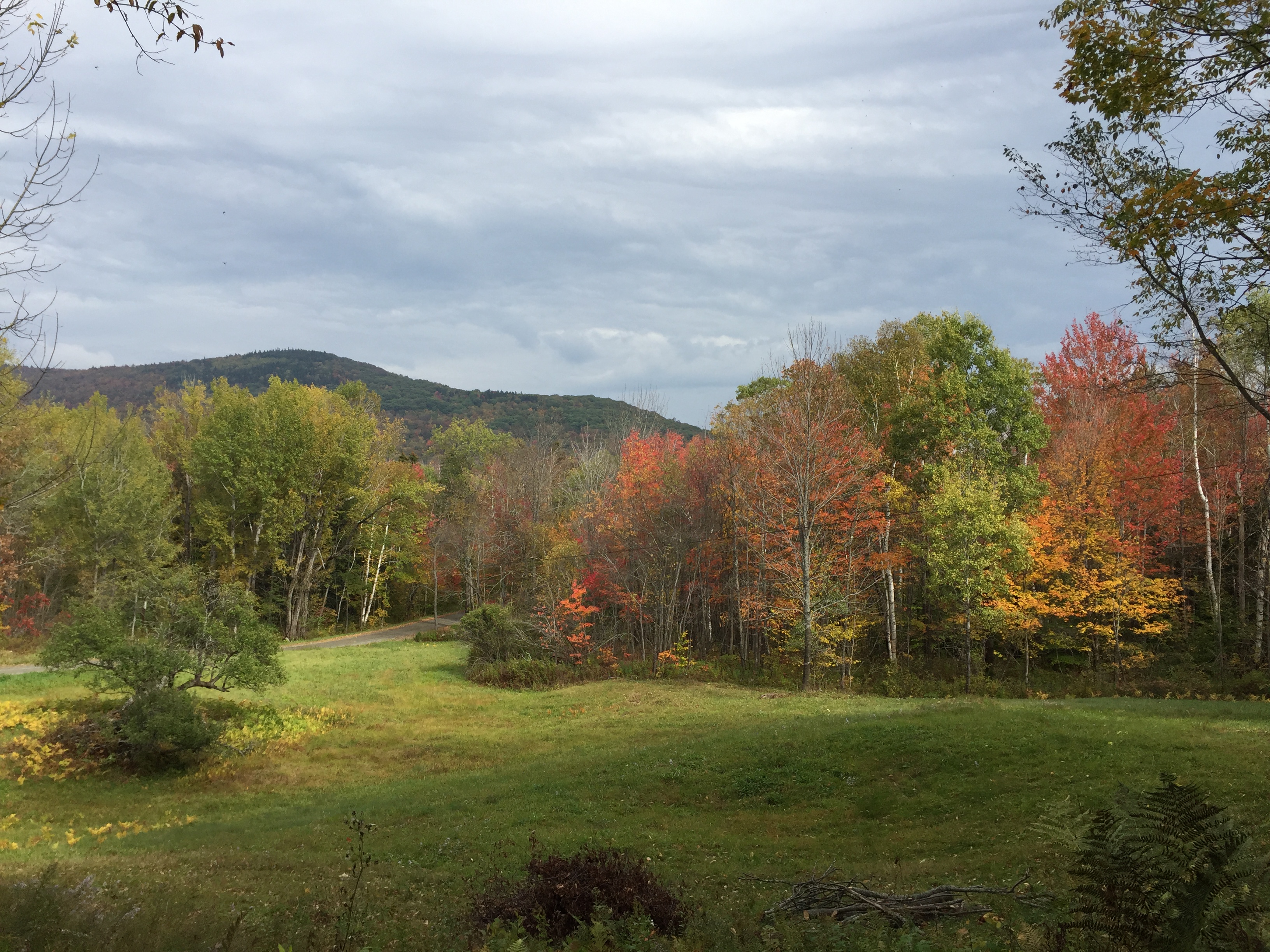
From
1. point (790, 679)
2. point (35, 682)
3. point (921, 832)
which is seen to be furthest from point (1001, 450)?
point (35, 682)

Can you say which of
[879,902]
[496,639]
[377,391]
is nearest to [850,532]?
[496,639]

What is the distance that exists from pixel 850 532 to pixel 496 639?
1566 cm

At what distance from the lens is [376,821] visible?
1289cm

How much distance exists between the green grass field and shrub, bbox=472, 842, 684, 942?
15.5 inches

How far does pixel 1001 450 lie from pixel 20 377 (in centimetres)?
3109

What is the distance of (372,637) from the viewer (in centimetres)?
4484

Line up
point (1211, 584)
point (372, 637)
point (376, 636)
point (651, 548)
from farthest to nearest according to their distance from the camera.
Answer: point (376, 636) < point (372, 637) < point (651, 548) < point (1211, 584)

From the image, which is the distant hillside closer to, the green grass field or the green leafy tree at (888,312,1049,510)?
the green leafy tree at (888,312,1049,510)

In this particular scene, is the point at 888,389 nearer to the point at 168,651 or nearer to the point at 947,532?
the point at 947,532

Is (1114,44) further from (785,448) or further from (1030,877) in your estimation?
(785,448)

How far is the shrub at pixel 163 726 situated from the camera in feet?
54.5

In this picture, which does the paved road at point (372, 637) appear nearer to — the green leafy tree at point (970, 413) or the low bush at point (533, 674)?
the low bush at point (533, 674)

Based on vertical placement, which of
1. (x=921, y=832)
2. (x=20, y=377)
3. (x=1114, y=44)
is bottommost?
(x=921, y=832)

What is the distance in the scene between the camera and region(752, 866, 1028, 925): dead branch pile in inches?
250
